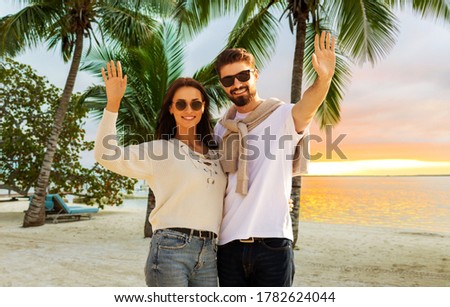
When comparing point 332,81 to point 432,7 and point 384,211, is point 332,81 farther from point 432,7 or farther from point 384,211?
point 384,211

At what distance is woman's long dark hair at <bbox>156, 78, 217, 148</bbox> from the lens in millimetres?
2549

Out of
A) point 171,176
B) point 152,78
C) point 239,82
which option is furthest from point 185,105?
point 152,78

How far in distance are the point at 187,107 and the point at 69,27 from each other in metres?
12.0

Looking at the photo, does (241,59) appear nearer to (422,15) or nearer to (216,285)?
(216,285)

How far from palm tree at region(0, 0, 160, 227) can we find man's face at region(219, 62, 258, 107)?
10623 millimetres

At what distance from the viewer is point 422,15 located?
8.96 meters

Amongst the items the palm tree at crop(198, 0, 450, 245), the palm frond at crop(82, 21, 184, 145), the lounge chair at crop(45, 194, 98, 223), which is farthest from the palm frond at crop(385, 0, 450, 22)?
the lounge chair at crop(45, 194, 98, 223)

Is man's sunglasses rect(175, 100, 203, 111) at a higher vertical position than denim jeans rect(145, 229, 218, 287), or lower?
higher

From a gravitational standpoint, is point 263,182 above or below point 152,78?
below

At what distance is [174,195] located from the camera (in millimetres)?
2270

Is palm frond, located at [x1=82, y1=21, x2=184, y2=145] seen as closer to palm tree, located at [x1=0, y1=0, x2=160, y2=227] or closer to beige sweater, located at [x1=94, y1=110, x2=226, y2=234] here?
palm tree, located at [x1=0, y1=0, x2=160, y2=227]

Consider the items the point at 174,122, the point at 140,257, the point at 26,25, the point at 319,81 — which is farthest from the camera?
the point at 26,25

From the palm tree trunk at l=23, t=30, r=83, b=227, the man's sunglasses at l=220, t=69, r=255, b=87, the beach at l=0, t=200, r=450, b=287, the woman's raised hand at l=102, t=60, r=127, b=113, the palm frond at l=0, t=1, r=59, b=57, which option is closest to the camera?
the woman's raised hand at l=102, t=60, r=127, b=113
